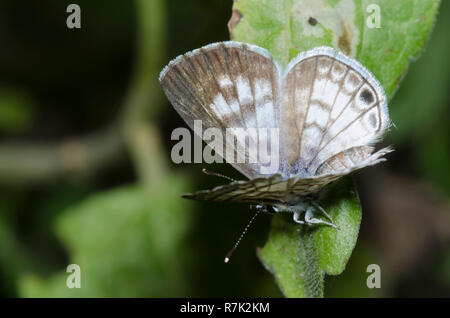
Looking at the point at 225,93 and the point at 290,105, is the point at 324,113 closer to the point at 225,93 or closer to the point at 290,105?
the point at 290,105

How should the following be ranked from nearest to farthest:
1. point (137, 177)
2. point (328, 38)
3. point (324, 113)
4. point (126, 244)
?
point (328, 38), point (324, 113), point (126, 244), point (137, 177)

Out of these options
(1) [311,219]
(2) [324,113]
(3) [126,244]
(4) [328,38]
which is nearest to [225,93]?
(2) [324,113]

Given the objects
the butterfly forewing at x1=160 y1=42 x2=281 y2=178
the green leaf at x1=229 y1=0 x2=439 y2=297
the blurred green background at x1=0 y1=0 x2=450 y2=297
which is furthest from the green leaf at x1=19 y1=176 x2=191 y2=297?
the green leaf at x1=229 y1=0 x2=439 y2=297

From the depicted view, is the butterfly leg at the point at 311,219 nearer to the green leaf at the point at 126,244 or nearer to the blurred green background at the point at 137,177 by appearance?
the blurred green background at the point at 137,177

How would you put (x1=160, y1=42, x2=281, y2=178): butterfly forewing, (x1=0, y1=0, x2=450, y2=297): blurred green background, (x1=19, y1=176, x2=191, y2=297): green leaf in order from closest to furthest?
(x1=160, y1=42, x2=281, y2=178): butterfly forewing < (x1=19, y1=176, x2=191, y2=297): green leaf < (x1=0, y1=0, x2=450, y2=297): blurred green background

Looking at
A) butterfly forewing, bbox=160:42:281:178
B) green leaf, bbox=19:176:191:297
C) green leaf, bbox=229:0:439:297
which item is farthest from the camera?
green leaf, bbox=19:176:191:297

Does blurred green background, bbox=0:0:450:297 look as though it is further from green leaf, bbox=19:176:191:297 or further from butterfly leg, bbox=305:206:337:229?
butterfly leg, bbox=305:206:337:229
